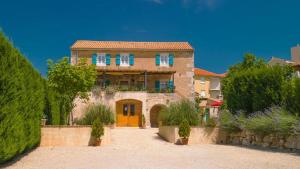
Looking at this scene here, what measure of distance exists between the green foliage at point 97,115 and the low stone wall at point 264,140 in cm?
793

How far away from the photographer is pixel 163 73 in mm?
30656

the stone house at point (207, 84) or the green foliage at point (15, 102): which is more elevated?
the stone house at point (207, 84)

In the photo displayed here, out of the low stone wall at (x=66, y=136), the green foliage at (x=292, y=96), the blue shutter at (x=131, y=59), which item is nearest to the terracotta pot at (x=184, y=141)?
the low stone wall at (x=66, y=136)

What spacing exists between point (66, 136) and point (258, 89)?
9618mm

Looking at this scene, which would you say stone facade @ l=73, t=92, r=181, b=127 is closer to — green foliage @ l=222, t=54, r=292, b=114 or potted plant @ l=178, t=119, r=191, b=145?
green foliage @ l=222, t=54, r=292, b=114

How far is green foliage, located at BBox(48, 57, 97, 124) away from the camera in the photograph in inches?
727

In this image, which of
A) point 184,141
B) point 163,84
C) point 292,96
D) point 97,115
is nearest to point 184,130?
point 184,141

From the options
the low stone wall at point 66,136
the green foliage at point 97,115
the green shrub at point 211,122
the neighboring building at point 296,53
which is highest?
the neighboring building at point 296,53

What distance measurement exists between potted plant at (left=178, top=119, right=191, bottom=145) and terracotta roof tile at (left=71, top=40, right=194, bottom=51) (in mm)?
16547

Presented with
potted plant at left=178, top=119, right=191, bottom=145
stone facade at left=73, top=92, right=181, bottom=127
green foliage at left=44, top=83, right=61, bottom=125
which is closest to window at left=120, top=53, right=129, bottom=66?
stone facade at left=73, top=92, right=181, bottom=127

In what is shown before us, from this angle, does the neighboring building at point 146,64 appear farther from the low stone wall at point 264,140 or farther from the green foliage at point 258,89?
the low stone wall at point 264,140

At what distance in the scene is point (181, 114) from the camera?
17.5 m

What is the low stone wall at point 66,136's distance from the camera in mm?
14391

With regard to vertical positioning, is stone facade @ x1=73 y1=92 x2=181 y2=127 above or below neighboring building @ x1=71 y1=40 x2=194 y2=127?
below
